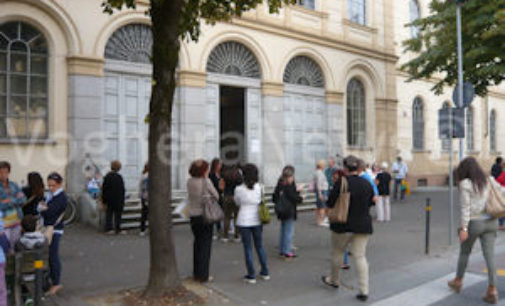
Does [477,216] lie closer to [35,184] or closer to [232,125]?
Result: [35,184]

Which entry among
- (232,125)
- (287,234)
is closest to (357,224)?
(287,234)

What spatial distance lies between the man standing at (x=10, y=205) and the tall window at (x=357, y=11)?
52.3 ft

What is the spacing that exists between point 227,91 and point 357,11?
→ 6.51 metres

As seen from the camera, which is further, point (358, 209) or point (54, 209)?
point (54, 209)

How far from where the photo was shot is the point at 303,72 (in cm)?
1686

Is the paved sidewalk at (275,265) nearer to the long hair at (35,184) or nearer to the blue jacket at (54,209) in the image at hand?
the blue jacket at (54,209)

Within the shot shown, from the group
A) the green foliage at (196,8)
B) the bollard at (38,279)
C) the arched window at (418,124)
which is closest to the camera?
the bollard at (38,279)

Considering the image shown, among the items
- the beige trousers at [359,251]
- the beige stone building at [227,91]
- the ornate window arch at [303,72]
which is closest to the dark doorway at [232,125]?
the beige stone building at [227,91]

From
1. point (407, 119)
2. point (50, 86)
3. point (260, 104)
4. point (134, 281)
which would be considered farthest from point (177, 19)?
point (407, 119)

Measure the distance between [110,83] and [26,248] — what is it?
781cm

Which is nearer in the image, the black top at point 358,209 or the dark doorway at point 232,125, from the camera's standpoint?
the black top at point 358,209

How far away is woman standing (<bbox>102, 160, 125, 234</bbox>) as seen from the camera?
9938mm

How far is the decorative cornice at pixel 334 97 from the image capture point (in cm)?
1747

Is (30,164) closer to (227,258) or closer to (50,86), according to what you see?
(50,86)
